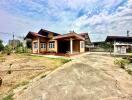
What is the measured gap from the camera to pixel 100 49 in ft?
139

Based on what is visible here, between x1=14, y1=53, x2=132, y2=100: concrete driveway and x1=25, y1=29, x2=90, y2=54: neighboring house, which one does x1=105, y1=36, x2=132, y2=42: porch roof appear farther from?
x1=14, y1=53, x2=132, y2=100: concrete driveway

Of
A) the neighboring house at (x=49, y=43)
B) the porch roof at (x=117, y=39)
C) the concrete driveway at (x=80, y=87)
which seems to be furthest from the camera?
the porch roof at (x=117, y=39)

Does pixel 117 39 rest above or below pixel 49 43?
above

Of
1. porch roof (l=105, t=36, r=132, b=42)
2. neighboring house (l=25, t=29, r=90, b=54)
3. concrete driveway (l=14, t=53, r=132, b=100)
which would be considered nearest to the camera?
concrete driveway (l=14, t=53, r=132, b=100)

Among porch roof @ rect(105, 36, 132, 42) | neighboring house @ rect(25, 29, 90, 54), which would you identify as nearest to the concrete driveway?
neighboring house @ rect(25, 29, 90, 54)

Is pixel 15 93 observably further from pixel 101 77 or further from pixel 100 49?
pixel 100 49

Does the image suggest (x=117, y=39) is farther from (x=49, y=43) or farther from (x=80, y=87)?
(x=80, y=87)

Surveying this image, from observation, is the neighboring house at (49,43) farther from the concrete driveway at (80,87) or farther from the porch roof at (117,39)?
the concrete driveway at (80,87)

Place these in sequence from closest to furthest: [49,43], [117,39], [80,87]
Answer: [80,87], [49,43], [117,39]

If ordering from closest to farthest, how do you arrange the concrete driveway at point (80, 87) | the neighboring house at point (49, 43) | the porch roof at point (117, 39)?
the concrete driveway at point (80, 87)
the neighboring house at point (49, 43)
the porch roof at point (117, 39)

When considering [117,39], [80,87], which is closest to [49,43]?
[117,39]

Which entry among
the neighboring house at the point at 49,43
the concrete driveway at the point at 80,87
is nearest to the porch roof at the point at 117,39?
the neighboring house at the point at 49,43

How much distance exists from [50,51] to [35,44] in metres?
3.42

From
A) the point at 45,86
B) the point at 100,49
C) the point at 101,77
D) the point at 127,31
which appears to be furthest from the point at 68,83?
the point at 127,31
